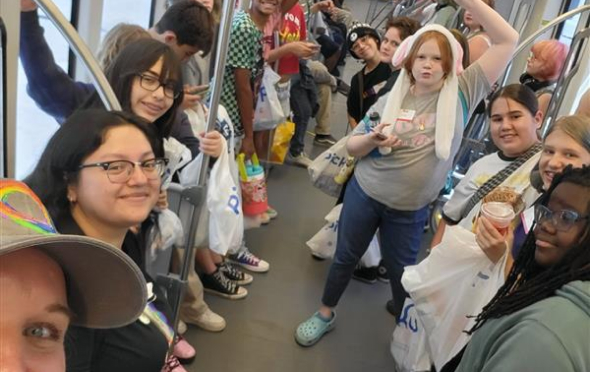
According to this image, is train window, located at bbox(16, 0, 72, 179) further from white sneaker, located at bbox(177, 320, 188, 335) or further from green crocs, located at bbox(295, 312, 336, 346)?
green crocs, located at bbox(295, 312, 336, 346)

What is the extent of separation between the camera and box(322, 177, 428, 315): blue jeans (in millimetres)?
2189

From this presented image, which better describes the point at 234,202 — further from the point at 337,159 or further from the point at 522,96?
the point at 522,96

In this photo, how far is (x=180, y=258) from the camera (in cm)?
213

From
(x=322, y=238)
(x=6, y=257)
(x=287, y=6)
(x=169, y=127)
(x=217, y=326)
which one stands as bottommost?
(x=217, y=326)

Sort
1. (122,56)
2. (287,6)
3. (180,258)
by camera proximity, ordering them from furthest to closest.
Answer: (287,6) → (180,258) → (122,56)

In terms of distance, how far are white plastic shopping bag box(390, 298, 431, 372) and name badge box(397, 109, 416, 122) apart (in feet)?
2.48

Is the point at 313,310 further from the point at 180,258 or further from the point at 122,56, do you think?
the point at 122,56

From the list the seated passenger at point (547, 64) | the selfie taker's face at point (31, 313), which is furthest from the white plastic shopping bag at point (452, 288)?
the seated passenger at point (547, 64)

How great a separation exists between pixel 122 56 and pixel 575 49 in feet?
8.65

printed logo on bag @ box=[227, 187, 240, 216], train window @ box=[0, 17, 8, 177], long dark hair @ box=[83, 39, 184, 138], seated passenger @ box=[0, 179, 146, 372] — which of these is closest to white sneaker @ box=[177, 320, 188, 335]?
printed logo on bag @ box=[227, 187, 240, 216]

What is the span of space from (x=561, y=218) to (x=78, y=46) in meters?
1.20

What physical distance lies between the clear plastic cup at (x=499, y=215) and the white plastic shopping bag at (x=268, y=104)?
2.07 m

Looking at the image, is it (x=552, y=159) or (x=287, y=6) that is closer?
Result: (x=552, y=159)

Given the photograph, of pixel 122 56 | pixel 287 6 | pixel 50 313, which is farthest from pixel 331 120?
pixel 50 313
